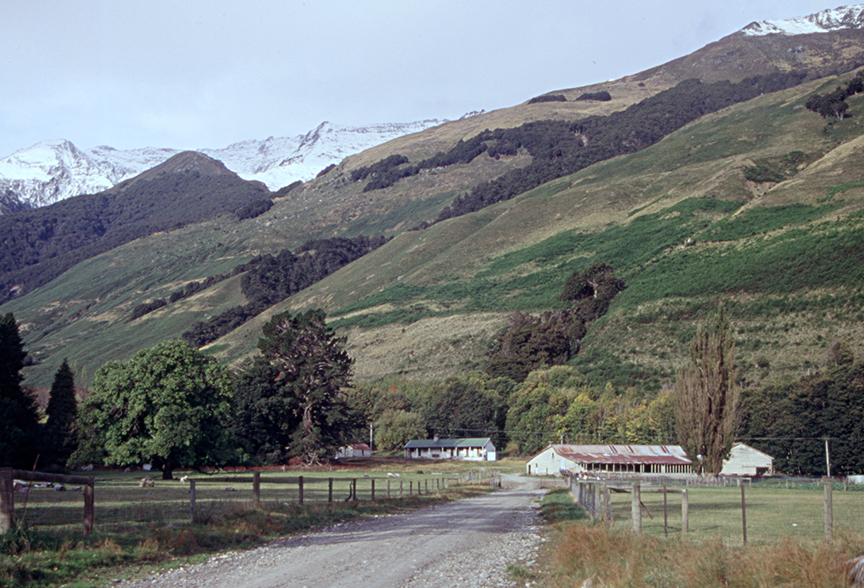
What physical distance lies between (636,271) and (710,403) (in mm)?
75308

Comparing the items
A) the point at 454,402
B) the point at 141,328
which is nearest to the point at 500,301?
the point at 454,402

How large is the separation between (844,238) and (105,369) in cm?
9652

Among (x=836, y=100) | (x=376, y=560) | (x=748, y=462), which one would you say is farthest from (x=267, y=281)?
(x=376, y=560)

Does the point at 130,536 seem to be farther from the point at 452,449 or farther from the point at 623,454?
the point at 452,449

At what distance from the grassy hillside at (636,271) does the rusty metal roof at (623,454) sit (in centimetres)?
1158

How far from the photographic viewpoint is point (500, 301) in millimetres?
135375

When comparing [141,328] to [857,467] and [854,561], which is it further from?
[854,561]

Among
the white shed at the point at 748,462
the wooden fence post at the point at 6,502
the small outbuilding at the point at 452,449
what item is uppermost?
the wooden fence post at the point at 6,502

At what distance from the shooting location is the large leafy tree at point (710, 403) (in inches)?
2175

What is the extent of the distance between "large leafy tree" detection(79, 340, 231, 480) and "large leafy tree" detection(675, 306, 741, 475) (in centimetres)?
3546

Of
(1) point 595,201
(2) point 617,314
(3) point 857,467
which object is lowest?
(3) point 857,467

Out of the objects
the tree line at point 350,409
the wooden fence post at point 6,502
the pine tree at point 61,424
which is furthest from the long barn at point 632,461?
the wooden fence post at point 6,502

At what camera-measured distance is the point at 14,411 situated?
141ft

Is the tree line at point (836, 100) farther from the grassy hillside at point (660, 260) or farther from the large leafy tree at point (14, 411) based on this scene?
the large leafy tree at point (14, 411)
